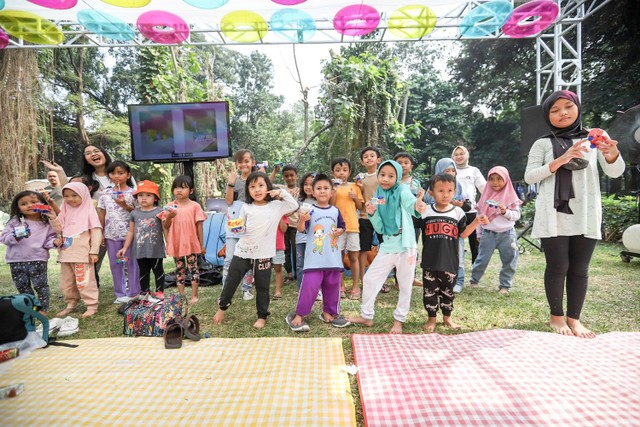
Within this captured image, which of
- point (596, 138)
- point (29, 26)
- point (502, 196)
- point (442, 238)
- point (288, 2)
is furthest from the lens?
point (29, 26)

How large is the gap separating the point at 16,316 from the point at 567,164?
408 centimetres

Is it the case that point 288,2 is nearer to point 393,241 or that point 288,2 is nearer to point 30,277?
point 393,241

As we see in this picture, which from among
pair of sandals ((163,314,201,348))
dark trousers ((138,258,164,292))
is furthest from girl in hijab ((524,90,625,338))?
dark trousers ((138,258,164,292))

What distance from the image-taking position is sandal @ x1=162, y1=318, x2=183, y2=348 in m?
2.71

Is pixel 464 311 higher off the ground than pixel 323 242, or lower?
lower

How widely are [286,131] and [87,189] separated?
846 inches

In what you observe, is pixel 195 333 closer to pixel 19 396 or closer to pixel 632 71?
pixel 19 396

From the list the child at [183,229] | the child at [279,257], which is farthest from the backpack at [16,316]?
the child at [279,257]

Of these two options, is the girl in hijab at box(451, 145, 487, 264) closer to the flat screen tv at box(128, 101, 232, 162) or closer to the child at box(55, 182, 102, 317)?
the flat screen tv at box(128, 101, 232, 162)

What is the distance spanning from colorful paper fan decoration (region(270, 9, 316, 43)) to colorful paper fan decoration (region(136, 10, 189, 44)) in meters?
1.53

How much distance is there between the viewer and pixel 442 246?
2.91 m

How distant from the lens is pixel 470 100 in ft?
60.9

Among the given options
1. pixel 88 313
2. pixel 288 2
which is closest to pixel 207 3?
pixel 288 2

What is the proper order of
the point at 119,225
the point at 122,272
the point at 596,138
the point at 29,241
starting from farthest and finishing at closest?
the point at 122,272 → the point at 119,225 → the point at 29,241 → the point at 596,138
